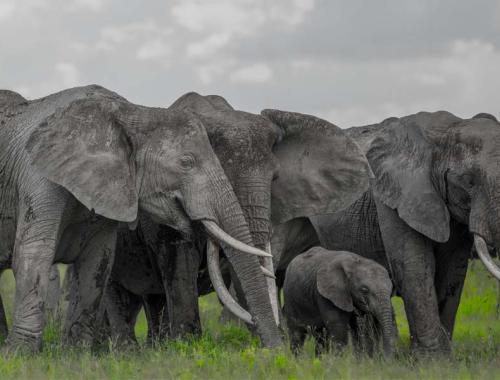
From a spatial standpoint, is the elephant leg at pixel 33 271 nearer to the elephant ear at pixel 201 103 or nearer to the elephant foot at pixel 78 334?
the elephant foot at pixel 78 334

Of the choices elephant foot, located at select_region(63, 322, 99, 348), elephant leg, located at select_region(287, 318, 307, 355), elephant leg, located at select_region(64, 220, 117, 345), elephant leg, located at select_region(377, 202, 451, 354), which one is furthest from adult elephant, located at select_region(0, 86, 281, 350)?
elephant leg, located at select_region(287, 318, 307, 355)

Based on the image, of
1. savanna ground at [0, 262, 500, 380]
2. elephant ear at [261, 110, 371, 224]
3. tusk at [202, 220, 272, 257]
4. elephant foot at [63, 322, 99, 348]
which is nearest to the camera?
savanna ground at [0, 262, 500, 380]

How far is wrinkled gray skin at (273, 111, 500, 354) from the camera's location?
438 inches

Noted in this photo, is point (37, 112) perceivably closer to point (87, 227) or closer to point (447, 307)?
point (87, 227)

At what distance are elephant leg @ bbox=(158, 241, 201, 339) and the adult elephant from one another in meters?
1.20

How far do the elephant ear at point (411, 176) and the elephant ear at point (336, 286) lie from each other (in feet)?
2.74

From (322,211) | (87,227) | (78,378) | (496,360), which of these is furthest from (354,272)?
(78,378)

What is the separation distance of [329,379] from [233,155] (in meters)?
2.39

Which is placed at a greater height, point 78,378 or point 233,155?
point 233,155

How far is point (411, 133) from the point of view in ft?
40.1

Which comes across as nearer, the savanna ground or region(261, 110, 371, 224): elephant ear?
the savanna ground

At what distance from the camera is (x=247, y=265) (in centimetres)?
997

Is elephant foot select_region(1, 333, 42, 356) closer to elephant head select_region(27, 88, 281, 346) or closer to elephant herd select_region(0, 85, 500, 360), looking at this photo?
elephant herd select_region(0, 85, 500, 360)

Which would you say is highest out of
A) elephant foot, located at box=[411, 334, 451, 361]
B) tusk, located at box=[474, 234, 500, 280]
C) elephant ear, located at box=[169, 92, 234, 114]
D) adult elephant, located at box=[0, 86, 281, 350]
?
elephant ear, located at box=[169, 92, 234, 114]
